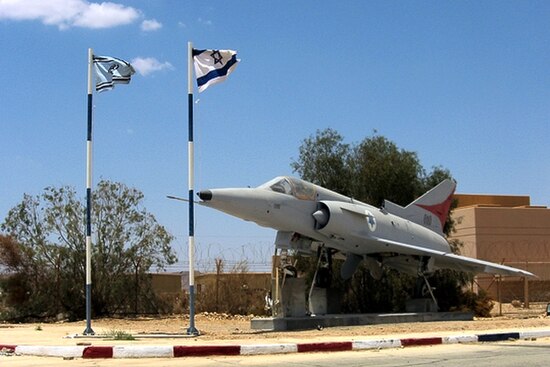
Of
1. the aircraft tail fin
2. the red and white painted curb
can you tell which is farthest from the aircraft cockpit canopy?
the red and white painted curb

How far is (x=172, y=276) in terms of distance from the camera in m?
40.0

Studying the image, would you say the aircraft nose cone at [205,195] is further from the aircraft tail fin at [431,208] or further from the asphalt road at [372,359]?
the aircraft tail fin at [431,208]

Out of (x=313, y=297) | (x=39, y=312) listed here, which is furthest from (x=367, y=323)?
(x=39, y=312)

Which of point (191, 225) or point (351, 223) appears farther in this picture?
point (351, 223)

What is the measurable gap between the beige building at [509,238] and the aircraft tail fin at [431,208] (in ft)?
47.2

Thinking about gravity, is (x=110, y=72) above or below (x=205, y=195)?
above

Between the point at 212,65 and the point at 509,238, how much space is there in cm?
3029

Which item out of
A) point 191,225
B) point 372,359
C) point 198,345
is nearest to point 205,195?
point 191,225

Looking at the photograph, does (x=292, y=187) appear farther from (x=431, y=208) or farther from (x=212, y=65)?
(x=431, y=208)

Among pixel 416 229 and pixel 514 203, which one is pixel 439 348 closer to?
A: pixel 416 229

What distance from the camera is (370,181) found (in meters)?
30.4

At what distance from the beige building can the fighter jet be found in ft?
51.3

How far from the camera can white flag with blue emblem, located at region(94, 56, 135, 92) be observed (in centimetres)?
1916

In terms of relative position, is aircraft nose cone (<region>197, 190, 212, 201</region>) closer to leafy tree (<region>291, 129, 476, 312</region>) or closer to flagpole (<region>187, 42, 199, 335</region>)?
flagpole (<region>187, 42, 199, 335</region>)
